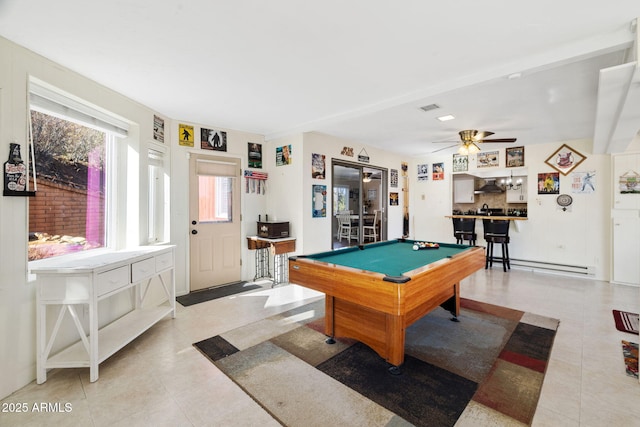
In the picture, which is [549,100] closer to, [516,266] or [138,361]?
[516,266]

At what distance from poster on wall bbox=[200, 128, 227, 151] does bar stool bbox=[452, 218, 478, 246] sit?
505 cm

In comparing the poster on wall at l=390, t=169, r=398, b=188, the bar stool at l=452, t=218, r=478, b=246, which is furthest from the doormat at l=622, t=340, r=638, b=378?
the poster on wall at l=390, t=169, r=398, b=188

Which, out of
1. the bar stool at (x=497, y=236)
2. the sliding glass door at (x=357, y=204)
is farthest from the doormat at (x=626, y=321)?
the sliding glass door at (x=357, y=204)

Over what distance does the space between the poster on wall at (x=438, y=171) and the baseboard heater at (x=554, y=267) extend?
2.38 metres

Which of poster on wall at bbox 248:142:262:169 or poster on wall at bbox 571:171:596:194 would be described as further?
poster on wall at bbox 571:171:596:194

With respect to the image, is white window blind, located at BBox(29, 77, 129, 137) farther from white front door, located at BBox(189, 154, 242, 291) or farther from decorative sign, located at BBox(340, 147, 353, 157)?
decorative sign, located at BBox(340, 147, 353, 157)

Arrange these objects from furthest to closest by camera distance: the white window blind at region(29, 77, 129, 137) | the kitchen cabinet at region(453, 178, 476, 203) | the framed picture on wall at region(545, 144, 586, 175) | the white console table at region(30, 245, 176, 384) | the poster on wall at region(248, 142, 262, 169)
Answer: the kitchen cabinet at region(453, 178, 476, 203)
the framed picture on wall at region(545, 144, 586, 175)
the poster on wall at region(248, 142, 262, 169)
the white window blind at region(29, 77, 129, 137)
the white console table at region(30, 245, 176, 384)

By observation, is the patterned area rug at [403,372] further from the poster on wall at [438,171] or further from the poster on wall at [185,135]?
the poster on wall at [438,171]

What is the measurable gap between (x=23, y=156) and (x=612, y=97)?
16.8 feet

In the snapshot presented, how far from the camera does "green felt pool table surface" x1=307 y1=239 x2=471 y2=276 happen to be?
2525 millimetres

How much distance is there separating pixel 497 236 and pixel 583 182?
176 centimetres

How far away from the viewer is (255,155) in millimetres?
5164

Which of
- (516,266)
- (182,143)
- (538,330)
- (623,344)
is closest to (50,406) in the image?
(182,143)

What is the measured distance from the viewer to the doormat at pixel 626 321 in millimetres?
3041
